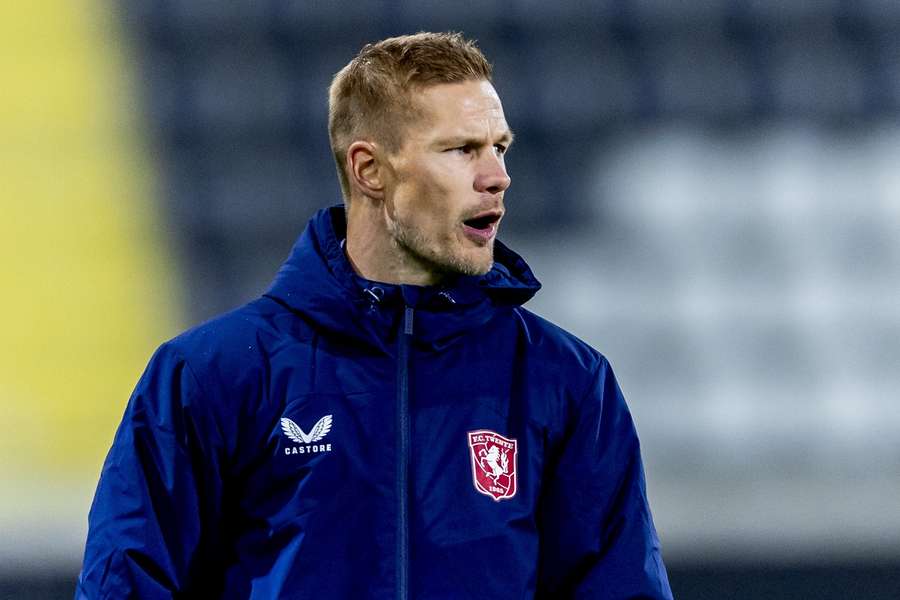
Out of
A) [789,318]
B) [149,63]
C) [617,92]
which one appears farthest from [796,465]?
[149,63]

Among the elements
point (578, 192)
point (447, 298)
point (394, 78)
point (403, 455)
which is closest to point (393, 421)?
point (403, 455)

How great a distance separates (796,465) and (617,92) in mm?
1458

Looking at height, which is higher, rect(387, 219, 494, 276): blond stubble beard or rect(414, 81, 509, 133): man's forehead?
rect(414, 81, 509, 133): man's forehead

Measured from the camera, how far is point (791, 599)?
413cm

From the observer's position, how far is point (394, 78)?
162 cm

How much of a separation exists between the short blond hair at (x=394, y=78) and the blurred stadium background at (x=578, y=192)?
338 centimetres

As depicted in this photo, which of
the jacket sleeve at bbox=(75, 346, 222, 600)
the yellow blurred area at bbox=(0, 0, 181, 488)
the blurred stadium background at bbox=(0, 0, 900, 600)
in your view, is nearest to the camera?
the jacket sleeve at bbox=(75, 346, 222, 600)

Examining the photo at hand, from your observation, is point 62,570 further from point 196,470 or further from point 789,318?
point 196,470

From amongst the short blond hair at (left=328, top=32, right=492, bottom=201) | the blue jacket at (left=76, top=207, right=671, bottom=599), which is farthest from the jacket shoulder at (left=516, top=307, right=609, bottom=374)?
the short blond hair at (left=328, top=32, right=492, bottom=201)

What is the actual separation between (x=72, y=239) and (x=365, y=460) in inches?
158

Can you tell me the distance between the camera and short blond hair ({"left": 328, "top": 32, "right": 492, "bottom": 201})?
161 centimetres

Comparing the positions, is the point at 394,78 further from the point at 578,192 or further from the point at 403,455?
the point at 578,192

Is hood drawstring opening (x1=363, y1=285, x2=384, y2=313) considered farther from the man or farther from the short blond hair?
the short blond hair

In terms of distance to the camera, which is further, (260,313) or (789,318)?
(789,318)
